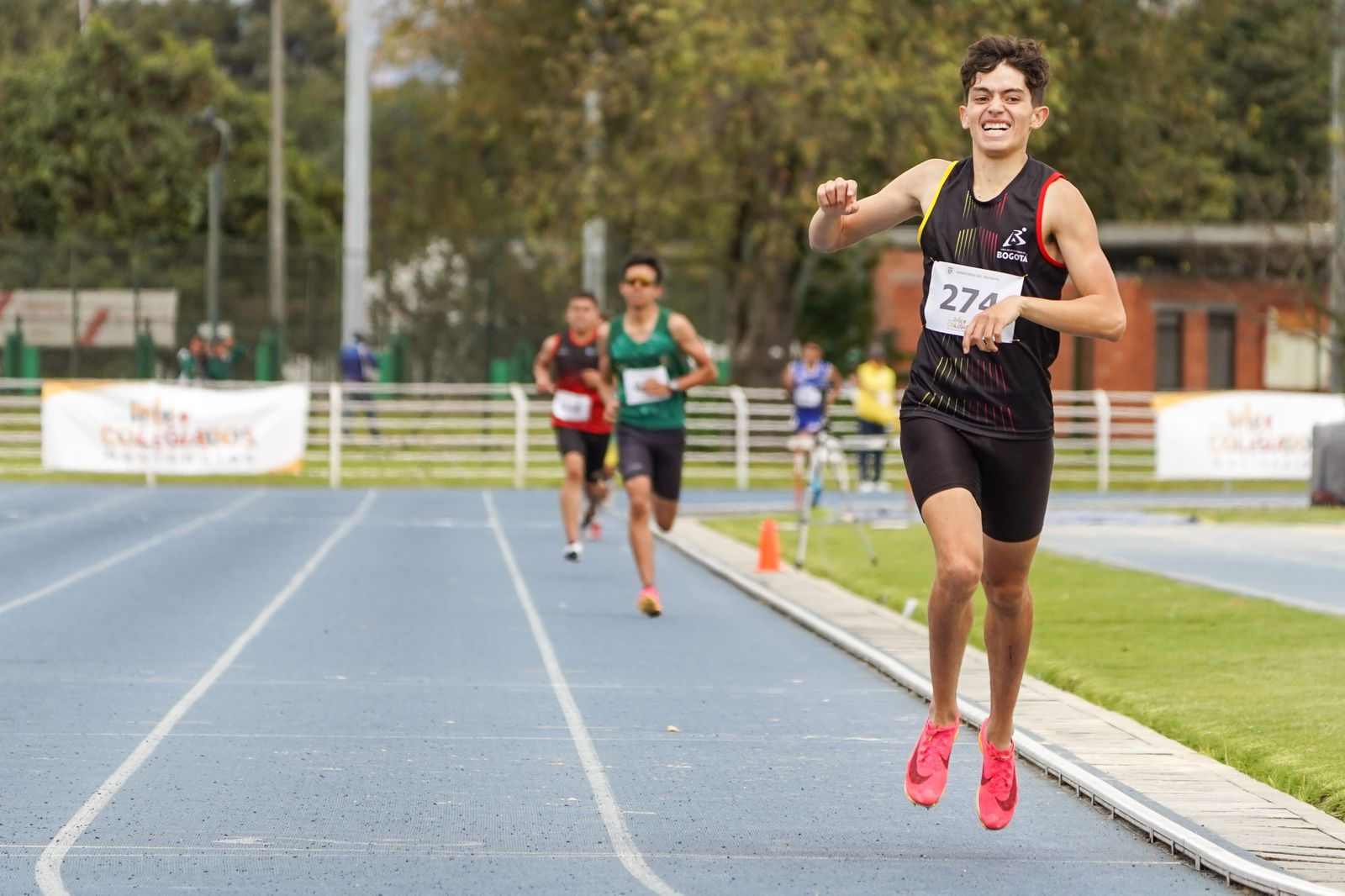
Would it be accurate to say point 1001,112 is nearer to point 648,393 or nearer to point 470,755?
point 470,755

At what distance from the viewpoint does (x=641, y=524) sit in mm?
13320

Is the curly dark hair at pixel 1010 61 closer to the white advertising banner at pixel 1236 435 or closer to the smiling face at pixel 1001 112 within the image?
the smiling face at pixel 1001 112

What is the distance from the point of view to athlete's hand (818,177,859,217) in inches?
251

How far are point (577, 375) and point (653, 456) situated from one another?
3.60 m

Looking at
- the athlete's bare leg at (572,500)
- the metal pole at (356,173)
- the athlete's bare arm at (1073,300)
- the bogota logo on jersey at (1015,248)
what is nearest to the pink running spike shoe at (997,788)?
the athlete's bare arm at (1073,300)

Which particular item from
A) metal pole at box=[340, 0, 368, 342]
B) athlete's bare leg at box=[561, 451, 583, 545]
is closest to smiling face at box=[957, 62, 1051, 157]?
athlete's bare leg at box=[561, 451, 583, 545]

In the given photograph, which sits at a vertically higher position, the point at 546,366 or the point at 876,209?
the point at 876,209

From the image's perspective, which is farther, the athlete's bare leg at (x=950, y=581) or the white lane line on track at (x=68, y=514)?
the white lane line on track at (x=68, y=514)

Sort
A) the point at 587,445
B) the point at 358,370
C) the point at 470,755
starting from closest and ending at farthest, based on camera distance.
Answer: the point at 470,755, the point at 587,445, the point at 358,370

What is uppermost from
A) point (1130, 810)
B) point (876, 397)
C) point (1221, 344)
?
point (1221, 344)

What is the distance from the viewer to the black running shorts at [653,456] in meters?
13.2

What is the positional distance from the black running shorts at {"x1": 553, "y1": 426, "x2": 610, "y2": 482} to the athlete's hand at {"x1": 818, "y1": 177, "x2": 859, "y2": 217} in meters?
10.1

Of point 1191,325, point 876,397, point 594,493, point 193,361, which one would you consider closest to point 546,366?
point 594,493

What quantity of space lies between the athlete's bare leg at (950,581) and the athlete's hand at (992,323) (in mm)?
453
